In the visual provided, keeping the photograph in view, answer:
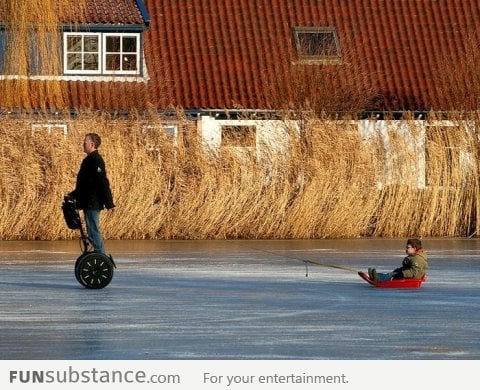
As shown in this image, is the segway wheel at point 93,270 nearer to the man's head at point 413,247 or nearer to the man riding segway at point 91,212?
the man riding segway at point 91,212

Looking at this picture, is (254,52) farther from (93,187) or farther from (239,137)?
(93,187)

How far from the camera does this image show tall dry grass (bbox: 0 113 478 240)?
29.8 meters

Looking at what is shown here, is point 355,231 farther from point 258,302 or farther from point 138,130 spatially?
point 258,302

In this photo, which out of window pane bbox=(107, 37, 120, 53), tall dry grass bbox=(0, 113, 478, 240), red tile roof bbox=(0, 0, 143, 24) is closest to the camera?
tall dry grass bbox=(0, 113, 478, 240)

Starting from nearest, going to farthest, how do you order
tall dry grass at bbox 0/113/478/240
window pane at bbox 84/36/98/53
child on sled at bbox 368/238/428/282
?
child on sled at bbox 368/238/428/282, tall dry grass at bbox 0/113/478/240, window pane at bbox 84/36/98/53

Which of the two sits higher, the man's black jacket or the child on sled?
the man's black jacket

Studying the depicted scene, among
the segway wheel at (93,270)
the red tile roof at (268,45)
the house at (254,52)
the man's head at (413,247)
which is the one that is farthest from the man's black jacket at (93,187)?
the red tile roof at (268,45)

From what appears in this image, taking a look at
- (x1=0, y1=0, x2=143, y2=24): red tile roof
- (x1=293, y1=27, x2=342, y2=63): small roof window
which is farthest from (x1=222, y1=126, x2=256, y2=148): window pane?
(x1=0, y1=0, x2=143, y2=24): red tile roof

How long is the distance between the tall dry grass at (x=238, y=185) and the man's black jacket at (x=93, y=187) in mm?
9953

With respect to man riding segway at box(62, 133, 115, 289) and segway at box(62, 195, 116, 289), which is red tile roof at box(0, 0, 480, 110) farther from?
segway at box(62, 195, 116, 289)

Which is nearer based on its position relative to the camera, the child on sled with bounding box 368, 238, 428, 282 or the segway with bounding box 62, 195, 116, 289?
the segway with bounding box 62, 195, 116, 289

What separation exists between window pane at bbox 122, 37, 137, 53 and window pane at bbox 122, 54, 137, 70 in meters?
0.16
